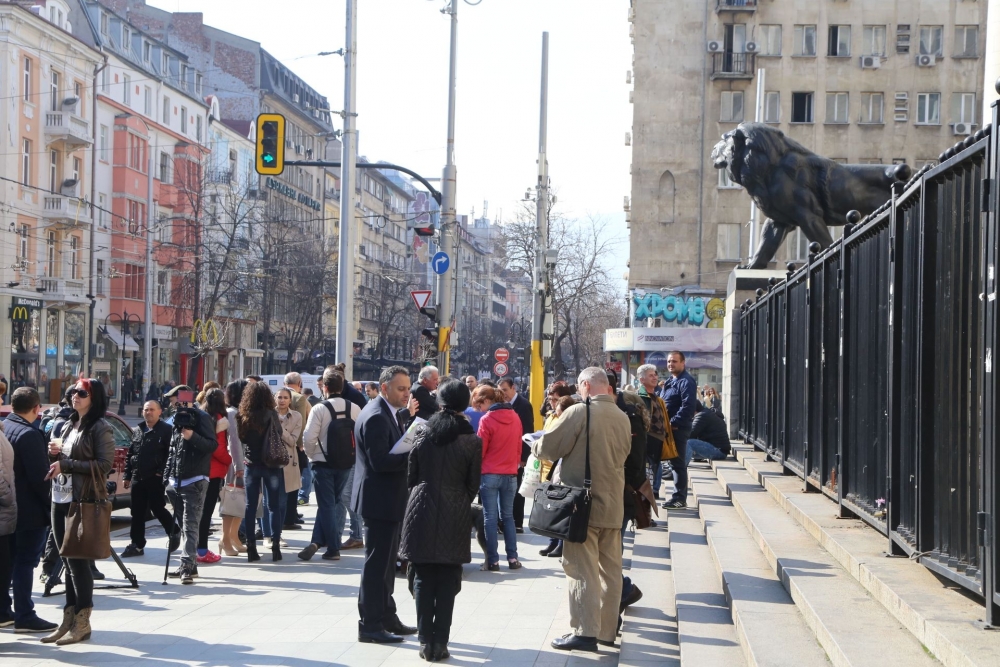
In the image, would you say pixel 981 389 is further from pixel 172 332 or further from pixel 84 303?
pixel 172 332

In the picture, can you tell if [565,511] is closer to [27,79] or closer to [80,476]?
[80,476]

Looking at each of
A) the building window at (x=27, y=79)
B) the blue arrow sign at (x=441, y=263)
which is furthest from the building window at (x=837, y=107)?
the building window at (x=27, y=79)

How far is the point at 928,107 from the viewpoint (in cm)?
4844

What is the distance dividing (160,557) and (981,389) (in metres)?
9.63

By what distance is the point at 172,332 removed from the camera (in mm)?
62188

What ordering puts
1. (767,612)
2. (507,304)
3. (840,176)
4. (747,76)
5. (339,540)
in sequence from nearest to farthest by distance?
1. (767,612)
2. (339,540)
3. (840,176)
4. (747,76)
5. (507,304)

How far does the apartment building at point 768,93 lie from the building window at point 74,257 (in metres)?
23.9

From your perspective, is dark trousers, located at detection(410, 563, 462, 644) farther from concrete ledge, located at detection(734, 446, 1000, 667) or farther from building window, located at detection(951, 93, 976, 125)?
building window, located at detection(951, 93, 976, 125)

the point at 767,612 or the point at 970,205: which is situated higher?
the point at 970,205

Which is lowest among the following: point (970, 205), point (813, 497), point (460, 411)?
point (813, 497)

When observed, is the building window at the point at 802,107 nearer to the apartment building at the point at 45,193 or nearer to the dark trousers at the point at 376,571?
the apartment building at the point at 45,193

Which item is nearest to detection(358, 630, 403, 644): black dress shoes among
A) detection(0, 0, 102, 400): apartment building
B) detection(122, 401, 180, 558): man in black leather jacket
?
detection(122, 401, 180, 558): man in black leather jacket

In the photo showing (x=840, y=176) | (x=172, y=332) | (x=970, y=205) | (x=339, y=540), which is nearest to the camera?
(x=970, y=205)

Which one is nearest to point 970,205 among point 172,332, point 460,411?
point 460,411
